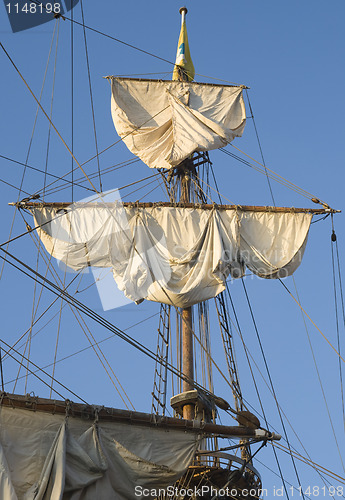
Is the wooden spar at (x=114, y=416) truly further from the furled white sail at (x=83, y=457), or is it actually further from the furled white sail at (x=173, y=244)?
the furled white sail at (x=173, y=244)

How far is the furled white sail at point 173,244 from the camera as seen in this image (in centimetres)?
2022

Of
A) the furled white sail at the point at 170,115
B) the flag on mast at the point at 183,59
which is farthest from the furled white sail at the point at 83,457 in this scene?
the flag on mast at the point at 183,59

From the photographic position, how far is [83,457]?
49.0 feet

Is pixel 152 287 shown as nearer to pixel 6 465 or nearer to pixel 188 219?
pixel 188 219

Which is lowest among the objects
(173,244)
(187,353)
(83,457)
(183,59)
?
(83,457)

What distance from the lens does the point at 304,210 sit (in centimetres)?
2169

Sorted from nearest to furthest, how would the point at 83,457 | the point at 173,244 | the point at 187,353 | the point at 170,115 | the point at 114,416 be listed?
the point at 83,457
the point at 114,416
the point at 187,353
the point at 173,244
the point at 170,115

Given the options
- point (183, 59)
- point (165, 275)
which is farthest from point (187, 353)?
point (183, 59)

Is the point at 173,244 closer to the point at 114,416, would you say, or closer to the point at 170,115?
the point at 170,115

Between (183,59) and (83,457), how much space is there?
41.8 ft

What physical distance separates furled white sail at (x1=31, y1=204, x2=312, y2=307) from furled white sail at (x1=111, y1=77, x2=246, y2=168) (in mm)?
1981

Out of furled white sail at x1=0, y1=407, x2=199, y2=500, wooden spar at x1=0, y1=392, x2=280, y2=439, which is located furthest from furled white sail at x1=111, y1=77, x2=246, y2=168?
furled white sail at x1=0, y1=407, x2=199, y2=500

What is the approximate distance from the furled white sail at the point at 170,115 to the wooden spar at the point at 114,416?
8.17 meters

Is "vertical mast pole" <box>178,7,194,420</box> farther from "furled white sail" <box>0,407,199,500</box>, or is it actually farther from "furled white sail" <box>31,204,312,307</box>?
"furled white sail" <box>0,407,199,500</box>
